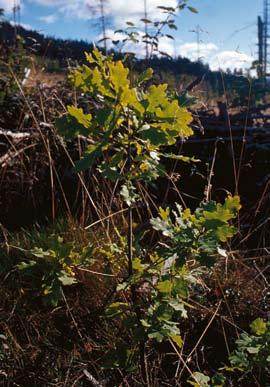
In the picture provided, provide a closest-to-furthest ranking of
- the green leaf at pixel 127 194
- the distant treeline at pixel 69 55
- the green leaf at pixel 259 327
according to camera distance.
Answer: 1. the green leaf at pixel 127 194
2. the green leaf at pixel 259 327
3. the distant treeline at pixel 69 55

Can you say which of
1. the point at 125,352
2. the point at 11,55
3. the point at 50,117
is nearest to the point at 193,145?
the point at 50,117

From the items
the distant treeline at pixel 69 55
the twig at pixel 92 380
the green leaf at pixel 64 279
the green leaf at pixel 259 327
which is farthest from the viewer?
the distant treeline at pixel 69 55

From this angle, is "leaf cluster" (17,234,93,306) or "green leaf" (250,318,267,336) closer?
"leaf cluster" (17,234,93,306)

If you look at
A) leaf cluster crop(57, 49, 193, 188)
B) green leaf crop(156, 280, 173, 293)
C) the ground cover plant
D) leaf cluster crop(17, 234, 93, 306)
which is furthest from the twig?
leaf cluster crop(57, 49, 193, 188)

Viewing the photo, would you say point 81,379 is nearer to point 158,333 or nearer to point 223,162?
point 158,333

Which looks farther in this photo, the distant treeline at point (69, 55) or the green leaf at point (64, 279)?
the distant treeline at point (69, 55)

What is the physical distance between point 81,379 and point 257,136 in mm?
2467

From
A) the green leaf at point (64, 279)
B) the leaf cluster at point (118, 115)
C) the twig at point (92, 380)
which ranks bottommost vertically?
the twig at point (92, 380)

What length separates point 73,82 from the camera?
156 centimetres

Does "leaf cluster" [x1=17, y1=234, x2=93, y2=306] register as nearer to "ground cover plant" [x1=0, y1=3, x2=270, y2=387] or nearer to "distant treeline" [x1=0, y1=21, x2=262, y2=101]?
"ground cover plant" [x1=0, y1=3, x2=270, y2=387]

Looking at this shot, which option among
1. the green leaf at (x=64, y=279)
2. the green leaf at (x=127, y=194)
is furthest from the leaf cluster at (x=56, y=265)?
the green leaf at (x=127, y=194)

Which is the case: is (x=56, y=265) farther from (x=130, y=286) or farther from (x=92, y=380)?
(x=92, y=380)

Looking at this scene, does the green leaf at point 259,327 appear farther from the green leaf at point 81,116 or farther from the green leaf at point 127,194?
the green leaf at point 81,116

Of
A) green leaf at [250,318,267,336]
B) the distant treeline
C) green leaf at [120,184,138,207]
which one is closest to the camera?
green leaf at [120,184,138,207]
